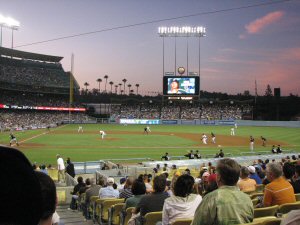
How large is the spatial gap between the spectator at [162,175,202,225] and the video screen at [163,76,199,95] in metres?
63.1

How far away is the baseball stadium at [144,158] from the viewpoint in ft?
12.3

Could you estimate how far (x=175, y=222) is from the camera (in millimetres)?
4691

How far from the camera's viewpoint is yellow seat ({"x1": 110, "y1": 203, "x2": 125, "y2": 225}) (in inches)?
319

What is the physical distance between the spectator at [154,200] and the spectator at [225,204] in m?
2.34

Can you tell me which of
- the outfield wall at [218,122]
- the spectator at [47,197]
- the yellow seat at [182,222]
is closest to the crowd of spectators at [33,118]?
the outfield wall at [218,122]

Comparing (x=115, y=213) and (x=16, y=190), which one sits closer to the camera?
(x=16, y=190)

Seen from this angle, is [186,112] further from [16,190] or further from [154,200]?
[16,190]

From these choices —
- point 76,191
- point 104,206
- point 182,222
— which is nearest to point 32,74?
point 76,191

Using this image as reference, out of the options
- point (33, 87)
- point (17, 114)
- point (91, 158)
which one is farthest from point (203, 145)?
point (33, 87)

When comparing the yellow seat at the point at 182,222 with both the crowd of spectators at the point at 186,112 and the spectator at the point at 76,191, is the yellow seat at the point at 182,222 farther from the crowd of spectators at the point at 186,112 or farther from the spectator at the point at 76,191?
the crowd of spectators at the point at 186,112

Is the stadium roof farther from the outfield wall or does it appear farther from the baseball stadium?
the outfield wall

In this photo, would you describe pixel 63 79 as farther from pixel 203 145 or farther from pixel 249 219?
pixel 249 219

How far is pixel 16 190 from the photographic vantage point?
1048mm

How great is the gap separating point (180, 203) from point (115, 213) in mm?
3467
